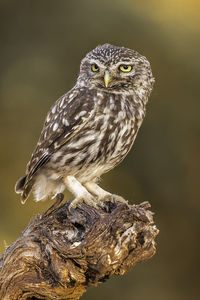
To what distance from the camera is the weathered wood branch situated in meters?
2.37

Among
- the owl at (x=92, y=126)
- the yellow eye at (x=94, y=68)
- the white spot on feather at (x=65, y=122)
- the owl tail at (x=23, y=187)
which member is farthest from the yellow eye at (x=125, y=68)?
the owl tail at (x=23, y=187)

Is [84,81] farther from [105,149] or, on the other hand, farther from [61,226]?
[61,226]

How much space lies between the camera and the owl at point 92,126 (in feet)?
9.91

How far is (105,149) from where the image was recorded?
9.98ft

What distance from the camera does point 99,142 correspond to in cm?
300

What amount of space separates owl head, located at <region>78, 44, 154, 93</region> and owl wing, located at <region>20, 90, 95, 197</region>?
0.33 ft

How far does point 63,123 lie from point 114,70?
415 millimetres

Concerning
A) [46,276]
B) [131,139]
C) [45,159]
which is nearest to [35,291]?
[46,276]

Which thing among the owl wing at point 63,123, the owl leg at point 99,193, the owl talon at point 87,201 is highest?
the owl wing at point 63,123

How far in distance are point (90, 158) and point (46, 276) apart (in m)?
0.81

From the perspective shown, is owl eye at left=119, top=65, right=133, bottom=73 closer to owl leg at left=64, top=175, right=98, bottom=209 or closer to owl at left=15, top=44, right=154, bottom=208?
owl at left=15, top=44, right=154, bottom=208

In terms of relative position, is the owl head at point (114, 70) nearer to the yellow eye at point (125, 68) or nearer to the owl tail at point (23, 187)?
the yellow eye at point (125, 68)

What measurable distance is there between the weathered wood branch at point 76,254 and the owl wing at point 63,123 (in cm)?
63

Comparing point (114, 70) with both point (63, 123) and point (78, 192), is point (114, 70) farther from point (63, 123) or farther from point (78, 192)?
point (78, 192)
